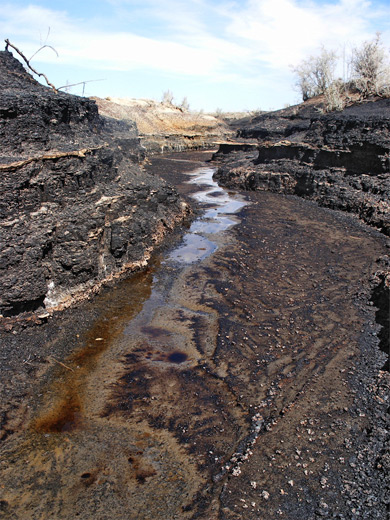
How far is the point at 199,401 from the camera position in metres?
6.77

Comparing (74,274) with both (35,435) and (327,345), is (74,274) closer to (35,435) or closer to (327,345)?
(35,435)

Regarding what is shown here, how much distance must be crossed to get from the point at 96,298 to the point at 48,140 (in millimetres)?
3603

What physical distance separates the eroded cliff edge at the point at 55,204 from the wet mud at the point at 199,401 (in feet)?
2.36

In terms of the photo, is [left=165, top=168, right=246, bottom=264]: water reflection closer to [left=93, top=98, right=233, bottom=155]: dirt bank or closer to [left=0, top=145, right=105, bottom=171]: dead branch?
[left=0, top=145, right=105, bottom=171]: dead branch

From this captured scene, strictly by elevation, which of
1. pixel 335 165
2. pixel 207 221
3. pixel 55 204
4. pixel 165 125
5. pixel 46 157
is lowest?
pixel 207 221

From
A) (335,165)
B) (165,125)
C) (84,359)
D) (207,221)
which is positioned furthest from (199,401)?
(165,125)

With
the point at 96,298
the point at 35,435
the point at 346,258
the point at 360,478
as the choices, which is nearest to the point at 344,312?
the point at 346,258

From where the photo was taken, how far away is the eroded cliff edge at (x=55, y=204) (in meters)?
8.46

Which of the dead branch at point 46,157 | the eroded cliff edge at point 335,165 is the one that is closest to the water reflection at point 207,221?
the eroded cliff edge at point 335,165

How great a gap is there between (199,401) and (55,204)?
5.23m

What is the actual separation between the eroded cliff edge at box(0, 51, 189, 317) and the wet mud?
2.36 ft

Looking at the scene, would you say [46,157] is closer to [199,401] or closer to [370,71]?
[199,401]

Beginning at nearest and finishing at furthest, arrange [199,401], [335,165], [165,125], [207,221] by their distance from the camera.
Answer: [199,401] < [207,221] < [335,165] < [165,125]

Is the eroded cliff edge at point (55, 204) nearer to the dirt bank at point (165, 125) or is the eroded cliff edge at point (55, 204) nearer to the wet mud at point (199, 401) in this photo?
the wet mud at point (199, 401)
